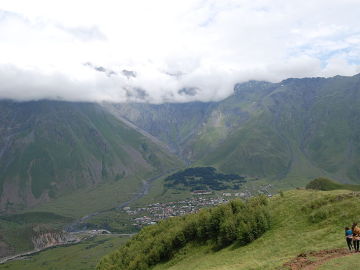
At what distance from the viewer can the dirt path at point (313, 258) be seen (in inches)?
1521

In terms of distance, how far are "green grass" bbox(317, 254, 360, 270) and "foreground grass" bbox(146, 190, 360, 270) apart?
585 centimetres

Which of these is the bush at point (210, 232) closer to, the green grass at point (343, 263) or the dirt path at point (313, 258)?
the dirt path at point (313, 258)

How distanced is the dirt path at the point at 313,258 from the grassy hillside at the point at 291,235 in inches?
54.1

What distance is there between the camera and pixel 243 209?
219 feet

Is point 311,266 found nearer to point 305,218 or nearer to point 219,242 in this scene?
point 305,218

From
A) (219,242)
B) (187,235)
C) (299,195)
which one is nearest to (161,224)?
(187,235)

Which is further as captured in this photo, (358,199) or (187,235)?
(187,235)

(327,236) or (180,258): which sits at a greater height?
(327,236)

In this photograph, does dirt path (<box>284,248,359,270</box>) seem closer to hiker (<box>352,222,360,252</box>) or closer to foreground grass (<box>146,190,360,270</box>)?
hiker (<box>352,222,360,252</box>)

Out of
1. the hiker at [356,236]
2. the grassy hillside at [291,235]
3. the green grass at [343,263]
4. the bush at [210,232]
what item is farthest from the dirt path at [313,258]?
the bush at [210,232]

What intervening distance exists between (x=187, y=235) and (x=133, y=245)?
26.4 meters

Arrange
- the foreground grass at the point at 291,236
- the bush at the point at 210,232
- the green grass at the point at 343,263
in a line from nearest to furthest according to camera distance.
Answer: the green grass at the point at 343,263 → the foreground grass at the point at 291,236 → the bush at the point at 210,232

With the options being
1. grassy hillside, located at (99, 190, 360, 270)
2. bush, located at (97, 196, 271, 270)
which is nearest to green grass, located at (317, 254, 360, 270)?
grassy hillside, located at (99, 190, 360, 270)

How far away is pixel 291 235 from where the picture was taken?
53.2 m
